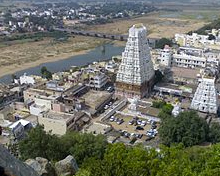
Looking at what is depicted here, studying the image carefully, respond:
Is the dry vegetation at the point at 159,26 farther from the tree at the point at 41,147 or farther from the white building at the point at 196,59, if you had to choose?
the tree at the point at 41,147

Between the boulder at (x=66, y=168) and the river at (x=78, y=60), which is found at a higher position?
the boulder at (x=66, y=168)

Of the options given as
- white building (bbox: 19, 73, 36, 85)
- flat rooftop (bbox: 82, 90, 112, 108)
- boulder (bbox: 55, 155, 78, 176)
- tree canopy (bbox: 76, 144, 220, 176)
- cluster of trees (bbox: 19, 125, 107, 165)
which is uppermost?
tree canopy (bbox: 76, 144, 220, 176)

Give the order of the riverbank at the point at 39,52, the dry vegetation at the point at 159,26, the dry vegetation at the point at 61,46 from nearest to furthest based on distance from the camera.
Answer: the riverbank at the point at 39,52 < the dry vegetation at the point at 61,46 < the dry vegetation at the point at 159,26

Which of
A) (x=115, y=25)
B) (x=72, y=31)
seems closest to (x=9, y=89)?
(x=72, y=31)

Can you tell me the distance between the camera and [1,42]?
202ft

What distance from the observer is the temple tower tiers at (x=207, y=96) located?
86.9ft

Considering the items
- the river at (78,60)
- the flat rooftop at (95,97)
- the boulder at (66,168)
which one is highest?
the boulder at (66,168)

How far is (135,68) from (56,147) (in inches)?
596

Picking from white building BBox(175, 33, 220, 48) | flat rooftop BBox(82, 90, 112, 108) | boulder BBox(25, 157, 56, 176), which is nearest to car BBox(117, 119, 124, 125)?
flat rooftop BBox(82, 90, 112, 108)

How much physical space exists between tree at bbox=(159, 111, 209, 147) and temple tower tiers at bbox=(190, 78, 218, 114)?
500 centimetres

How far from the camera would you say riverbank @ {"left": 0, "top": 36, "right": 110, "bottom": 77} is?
4688 cm

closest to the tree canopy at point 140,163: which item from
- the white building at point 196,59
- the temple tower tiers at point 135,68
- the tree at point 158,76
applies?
the temple tower tiers at point 135,68

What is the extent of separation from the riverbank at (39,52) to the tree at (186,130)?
2708cm

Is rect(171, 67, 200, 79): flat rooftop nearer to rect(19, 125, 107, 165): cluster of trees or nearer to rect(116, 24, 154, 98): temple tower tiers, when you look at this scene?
rect(116, 24, 154, 98): temple tower tiers
